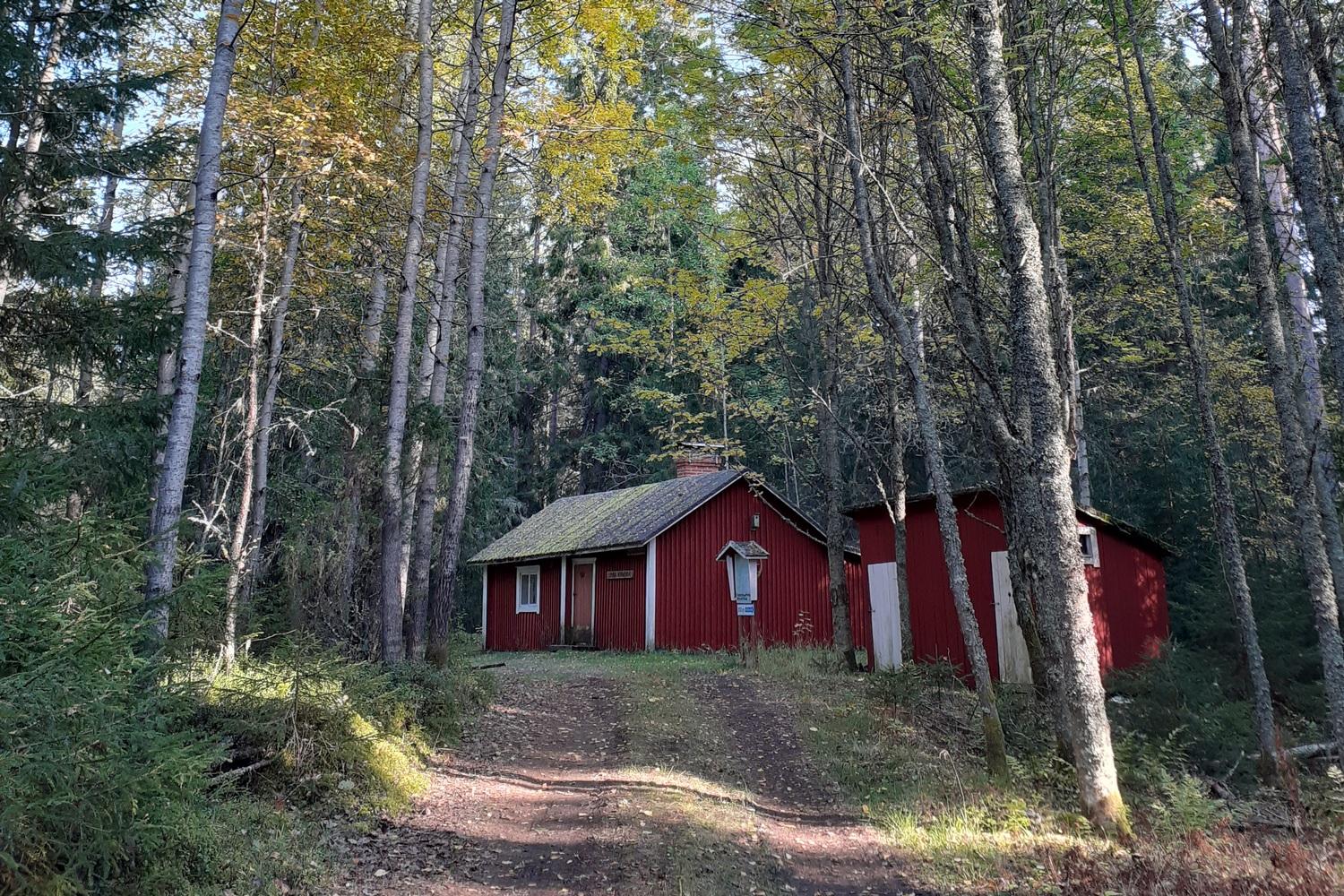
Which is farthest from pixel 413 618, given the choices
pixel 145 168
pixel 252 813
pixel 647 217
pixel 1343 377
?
pixel 647 217

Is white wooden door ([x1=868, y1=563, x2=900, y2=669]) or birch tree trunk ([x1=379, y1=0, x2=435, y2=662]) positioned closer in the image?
birch tree trunk ([x1=379, y1=0, x2=435, y2=662])

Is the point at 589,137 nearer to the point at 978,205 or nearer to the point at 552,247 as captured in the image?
the point at 978,205

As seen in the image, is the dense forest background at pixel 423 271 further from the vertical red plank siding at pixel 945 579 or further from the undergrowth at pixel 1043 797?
the vertical red plank siding at pixel 945 579

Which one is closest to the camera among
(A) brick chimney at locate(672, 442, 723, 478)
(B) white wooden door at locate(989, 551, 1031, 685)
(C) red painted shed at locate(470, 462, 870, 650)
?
(B) white wooden door at locate(989, 551, 1031, 685)

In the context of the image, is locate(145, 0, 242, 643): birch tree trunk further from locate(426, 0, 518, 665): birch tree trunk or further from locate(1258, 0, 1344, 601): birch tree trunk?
locate(1258, 0, 1344, 601): birch tree trunk

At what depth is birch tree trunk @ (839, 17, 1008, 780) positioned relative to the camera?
738 centimetres

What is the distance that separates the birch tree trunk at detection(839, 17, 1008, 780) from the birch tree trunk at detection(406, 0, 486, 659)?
492cm

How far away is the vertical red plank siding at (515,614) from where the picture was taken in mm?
22109

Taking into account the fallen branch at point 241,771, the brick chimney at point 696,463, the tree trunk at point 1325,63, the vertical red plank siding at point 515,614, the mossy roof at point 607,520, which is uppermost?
the tree trunk at point 1325,63

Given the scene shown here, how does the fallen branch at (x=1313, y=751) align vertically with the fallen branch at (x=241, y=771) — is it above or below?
below

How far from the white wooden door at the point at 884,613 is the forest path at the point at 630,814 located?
16.7ft

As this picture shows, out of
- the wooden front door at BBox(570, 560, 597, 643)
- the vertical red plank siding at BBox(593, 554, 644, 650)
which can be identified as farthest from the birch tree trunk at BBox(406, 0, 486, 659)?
the wooden front door at BBox(570, 560, 597, 643)

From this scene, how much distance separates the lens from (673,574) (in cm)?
1984

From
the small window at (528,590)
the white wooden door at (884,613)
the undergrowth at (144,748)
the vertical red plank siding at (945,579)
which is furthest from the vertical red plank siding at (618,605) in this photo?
the undergrowth at (144,748)
